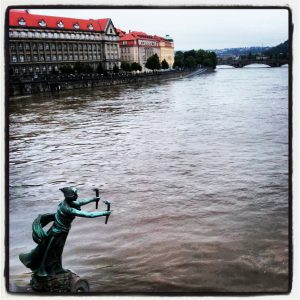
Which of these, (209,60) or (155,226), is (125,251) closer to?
(155,226)

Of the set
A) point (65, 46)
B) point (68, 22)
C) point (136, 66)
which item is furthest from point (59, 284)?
point (65, 46)

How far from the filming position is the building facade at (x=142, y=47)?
187 inches

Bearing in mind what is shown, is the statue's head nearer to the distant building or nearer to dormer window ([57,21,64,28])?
the distant building

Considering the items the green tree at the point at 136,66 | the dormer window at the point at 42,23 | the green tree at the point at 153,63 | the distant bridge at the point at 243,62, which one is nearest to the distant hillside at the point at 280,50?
the distant bridge at the point at 243,62

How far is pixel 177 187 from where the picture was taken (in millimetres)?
7125

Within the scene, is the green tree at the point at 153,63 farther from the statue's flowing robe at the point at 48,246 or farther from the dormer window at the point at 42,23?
the statue's flowing robe at the point at 48,246

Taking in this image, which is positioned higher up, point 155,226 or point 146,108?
point 146,108

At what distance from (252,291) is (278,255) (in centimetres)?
102

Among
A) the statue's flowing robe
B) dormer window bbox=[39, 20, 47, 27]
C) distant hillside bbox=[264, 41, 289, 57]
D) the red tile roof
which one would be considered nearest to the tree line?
distant hillside bbox=[264, 41, 289, 57]

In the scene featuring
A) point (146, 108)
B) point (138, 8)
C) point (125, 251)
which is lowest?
point (125, 251)

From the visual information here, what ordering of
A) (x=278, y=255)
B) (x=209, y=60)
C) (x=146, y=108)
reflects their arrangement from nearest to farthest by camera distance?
(x=278, y=255) < (x=209, y=60) < (x=146, y=108)

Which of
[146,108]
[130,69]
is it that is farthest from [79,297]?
[146,108]

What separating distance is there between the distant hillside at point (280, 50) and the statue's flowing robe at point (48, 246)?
7.02 ft

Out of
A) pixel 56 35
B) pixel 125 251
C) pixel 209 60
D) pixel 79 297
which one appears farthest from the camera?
pixel 56 35
